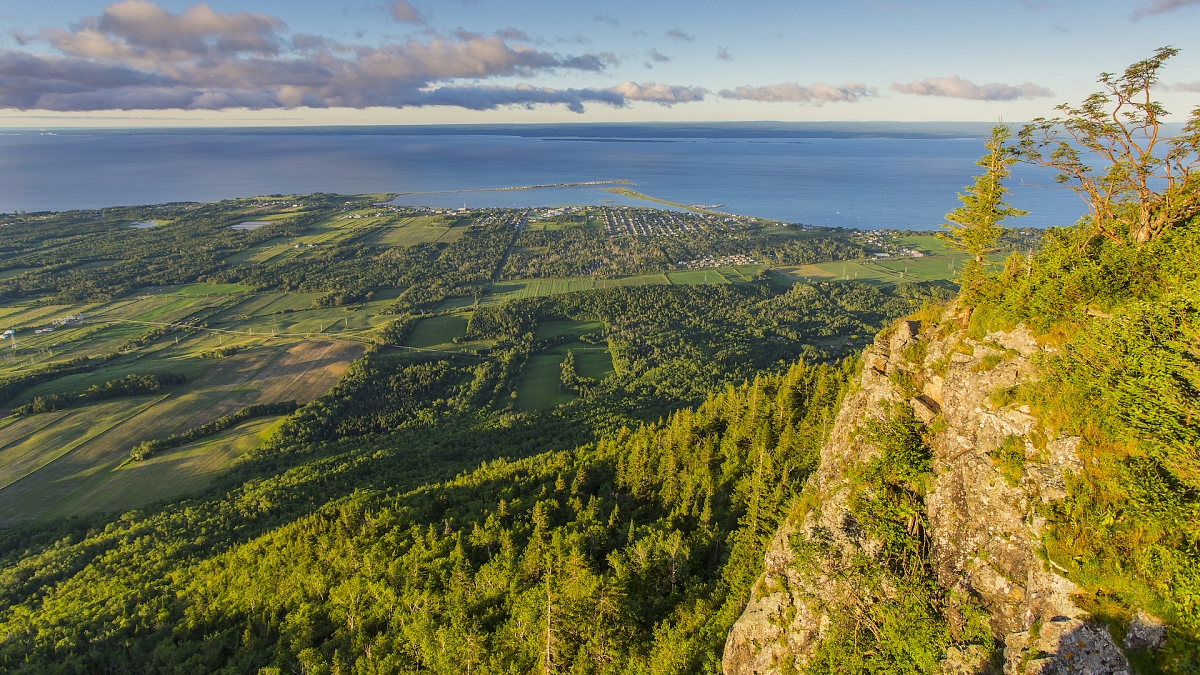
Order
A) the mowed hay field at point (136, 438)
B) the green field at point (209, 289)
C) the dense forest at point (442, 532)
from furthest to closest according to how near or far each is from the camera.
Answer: the green field at point (209, 289) < the mowed hay field at point (136, 438) < the dense forest at point (442, 532)

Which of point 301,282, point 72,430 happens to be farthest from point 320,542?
point 301,282

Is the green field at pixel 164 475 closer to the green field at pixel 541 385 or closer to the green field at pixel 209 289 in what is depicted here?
the green field at pixel 541 385

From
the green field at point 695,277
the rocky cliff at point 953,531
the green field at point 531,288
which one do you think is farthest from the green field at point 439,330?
the rocky cliff at point 953,531

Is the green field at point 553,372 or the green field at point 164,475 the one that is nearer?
the green field at point 164,475

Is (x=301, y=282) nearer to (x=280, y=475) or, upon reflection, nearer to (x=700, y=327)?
(x=280, y=475)

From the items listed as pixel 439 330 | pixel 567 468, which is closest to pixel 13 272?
pixel 439 330

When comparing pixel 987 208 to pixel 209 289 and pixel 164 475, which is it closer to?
pixel 164 475

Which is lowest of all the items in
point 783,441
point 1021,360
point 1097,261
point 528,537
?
point 528,537
